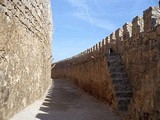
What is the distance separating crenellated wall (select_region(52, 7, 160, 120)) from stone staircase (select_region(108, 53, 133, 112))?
0.41 feet

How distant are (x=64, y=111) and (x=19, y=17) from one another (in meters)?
2.77

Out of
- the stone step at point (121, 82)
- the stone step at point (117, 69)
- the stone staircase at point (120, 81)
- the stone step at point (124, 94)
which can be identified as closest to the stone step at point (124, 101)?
the stone staircase at point (120, 81)

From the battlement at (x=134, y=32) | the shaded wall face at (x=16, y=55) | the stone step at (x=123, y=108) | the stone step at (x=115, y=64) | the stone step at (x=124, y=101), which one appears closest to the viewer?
the shaded wall face at (x=16, y=55)

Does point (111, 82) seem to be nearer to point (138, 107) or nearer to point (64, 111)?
point (64, 111)

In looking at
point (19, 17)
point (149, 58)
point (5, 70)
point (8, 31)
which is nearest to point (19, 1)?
point (19, 17)

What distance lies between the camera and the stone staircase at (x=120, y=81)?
292 inches

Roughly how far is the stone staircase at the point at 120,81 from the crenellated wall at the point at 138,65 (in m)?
0.12

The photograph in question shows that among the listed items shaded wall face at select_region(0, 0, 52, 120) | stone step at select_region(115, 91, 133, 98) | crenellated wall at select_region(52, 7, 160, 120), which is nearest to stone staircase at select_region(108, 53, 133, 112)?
stone step at select_region(115, 91, 133, 98)

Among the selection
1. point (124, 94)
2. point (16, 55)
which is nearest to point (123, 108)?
point (124, 94)

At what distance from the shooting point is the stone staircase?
7.42 meters

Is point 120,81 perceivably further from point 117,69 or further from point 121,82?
point 117,69

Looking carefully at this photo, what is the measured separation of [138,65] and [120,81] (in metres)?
0.99

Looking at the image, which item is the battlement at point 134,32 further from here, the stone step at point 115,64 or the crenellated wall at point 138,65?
the stone step at point 115,64

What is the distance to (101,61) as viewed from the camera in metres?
10.3
